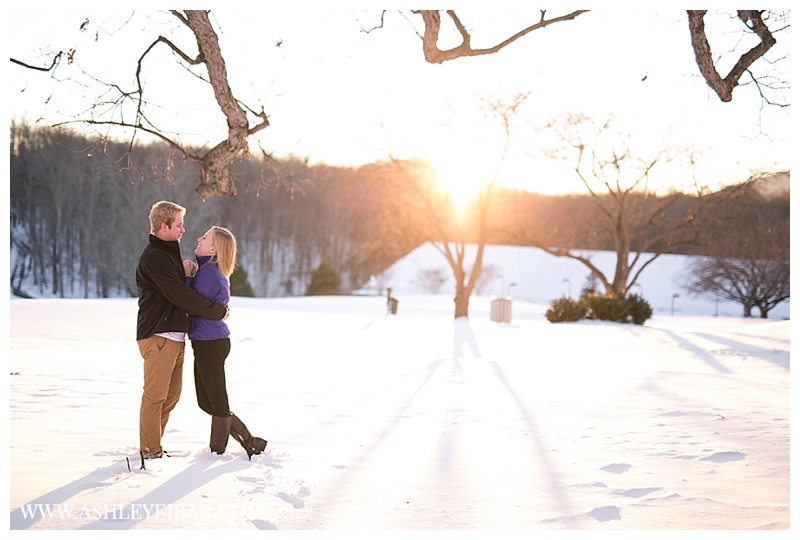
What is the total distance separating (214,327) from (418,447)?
6.41 ft

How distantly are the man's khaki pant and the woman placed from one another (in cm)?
17

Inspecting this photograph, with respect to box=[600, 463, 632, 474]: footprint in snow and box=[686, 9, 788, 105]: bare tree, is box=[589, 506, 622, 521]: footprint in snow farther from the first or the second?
box=[686, 9, 788, 105]: bare tree

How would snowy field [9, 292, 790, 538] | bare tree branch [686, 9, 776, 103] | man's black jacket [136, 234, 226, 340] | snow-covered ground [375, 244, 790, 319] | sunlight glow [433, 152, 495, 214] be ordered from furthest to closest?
snow-covered ground [375, 244, 790, 319], sunlight glow [433, 152, 495, 214], bare tree branch [686, 9, 776, 103], man's black jacket [136, 234, 226, 340], snowy field [9, 292, 790, 538]

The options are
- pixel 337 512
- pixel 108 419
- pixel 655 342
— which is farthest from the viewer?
pixel 655 342

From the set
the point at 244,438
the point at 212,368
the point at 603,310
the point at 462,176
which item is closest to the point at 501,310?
the point at 603,310

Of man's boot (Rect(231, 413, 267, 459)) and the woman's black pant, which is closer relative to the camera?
the woman's black pant

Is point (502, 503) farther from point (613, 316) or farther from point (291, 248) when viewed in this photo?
point (291, 248)

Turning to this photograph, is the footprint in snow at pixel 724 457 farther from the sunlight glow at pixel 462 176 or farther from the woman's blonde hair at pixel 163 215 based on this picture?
the sunlight glow at pixel 462 176

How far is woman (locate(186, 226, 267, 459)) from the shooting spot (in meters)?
4.93

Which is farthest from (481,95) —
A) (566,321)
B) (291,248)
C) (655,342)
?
(291,248)

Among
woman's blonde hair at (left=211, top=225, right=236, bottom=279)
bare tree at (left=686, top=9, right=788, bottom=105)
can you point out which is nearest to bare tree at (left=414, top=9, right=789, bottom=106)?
bare tree at (left=686, top=9, right=788, bottom=105)

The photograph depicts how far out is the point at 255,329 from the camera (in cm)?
1967

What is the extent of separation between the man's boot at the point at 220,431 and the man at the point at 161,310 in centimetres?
37

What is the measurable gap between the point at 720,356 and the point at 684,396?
6.38 metres
